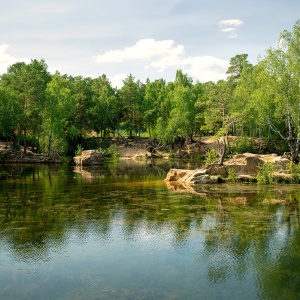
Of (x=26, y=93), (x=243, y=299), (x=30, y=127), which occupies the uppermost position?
(x=26, y=93)

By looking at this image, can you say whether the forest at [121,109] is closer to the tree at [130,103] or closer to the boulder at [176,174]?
the tree at [130,103]

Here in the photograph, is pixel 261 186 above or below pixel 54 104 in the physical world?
below

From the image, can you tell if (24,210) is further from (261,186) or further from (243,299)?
(261,186)

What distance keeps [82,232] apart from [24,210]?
6.46 metres

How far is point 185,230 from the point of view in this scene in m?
18.6

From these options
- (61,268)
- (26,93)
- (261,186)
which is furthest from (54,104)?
(61,268)

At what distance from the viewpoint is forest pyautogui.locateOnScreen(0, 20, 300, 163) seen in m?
60.9

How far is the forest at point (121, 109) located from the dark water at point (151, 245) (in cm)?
2122

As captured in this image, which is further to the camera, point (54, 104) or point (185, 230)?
point (54, 104)

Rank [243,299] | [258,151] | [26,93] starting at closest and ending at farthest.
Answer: [243,299] → [26,93] → [258,151]

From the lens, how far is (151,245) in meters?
16.3

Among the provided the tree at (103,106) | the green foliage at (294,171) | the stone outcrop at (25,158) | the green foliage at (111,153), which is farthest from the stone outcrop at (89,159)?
the green foliage at (294,171)

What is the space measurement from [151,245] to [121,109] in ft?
215

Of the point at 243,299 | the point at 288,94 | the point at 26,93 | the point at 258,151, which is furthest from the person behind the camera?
the point at 258,151
